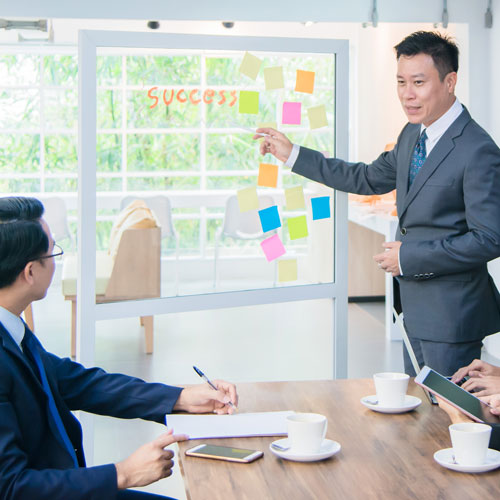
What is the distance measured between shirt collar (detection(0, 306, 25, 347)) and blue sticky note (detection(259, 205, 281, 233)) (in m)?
1.77

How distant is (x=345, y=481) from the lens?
1.40 meters

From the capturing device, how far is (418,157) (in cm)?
275

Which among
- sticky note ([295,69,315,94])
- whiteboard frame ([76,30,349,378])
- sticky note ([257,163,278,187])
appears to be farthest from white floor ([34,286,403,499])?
sticky note ([295,69,315,94])

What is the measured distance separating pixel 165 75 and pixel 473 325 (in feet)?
5.02

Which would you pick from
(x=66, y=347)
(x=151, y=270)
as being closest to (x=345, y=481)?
(x=151, y=270)

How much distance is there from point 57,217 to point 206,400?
3530 mm

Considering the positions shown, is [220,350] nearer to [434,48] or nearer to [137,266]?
[137,266]

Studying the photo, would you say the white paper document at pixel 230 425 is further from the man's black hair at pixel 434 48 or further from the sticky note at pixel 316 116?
the sticky note at pixel 316 116

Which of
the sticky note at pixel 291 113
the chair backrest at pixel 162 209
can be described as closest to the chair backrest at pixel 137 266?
the chair backrest at pixel 162 209

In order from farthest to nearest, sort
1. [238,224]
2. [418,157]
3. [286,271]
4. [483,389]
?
1. [286,271]
2. [238,224]
3. [418,157]
4. [483,389]

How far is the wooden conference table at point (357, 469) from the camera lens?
4.44ft

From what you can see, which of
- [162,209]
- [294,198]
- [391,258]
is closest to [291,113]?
[294,198]

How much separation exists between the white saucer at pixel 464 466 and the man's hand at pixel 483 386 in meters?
0.35

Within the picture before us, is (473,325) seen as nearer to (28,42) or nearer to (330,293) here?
(330,293)
